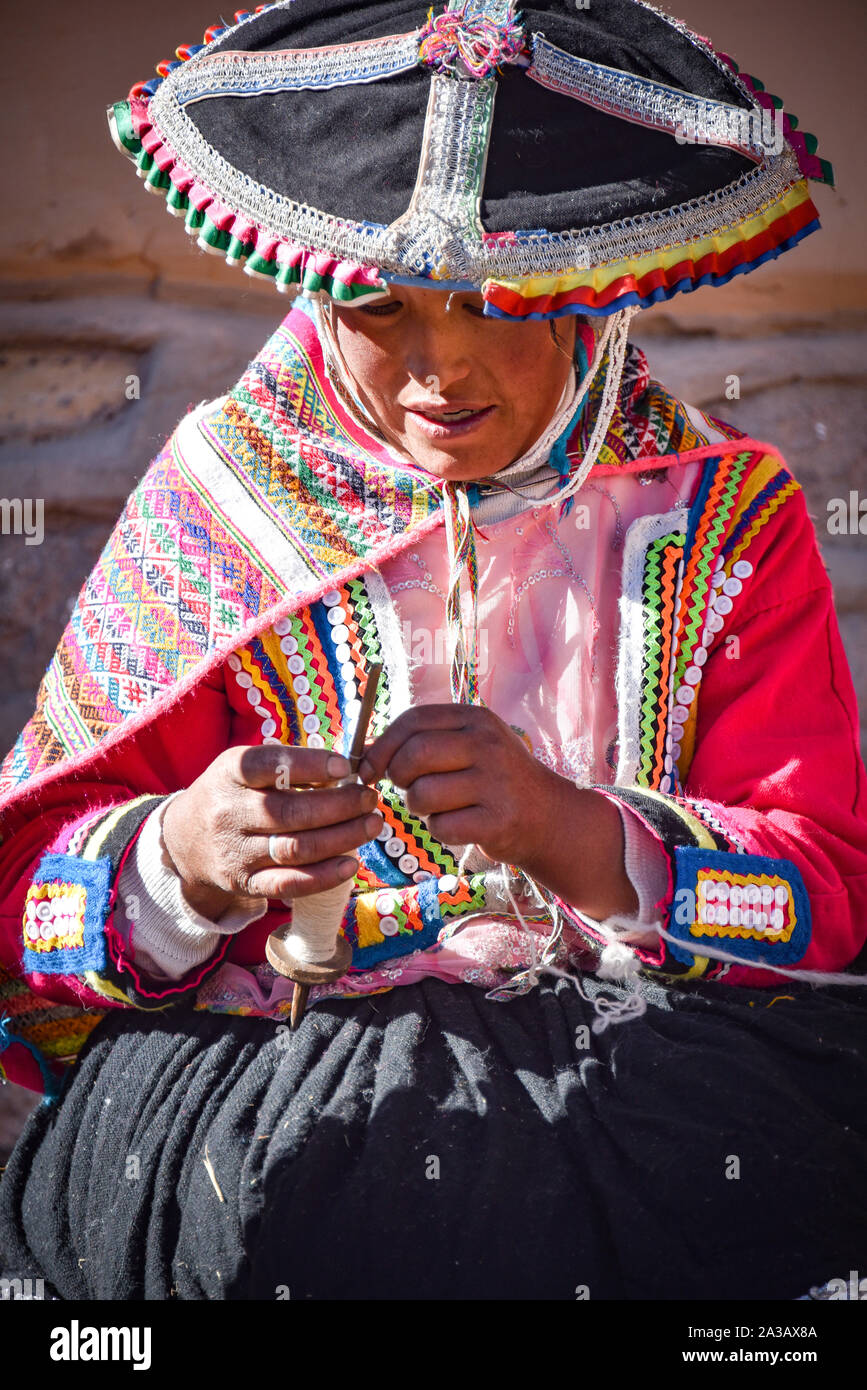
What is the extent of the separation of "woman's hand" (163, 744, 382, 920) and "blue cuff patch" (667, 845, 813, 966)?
384mm

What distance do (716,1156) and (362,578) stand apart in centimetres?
80

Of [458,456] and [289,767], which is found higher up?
[458,456]

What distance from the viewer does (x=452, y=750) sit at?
58.9 inches

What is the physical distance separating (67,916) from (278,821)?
1.18 ft

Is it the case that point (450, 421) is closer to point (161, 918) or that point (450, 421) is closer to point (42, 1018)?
point (161, 918)

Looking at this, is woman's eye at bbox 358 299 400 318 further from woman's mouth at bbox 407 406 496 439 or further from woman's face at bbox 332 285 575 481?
woman's mouth at bbox 407 406 496 439

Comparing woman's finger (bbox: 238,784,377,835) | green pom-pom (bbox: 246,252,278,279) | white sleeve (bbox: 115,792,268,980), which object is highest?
green pom-pom (bbox: 246,252,278,279)

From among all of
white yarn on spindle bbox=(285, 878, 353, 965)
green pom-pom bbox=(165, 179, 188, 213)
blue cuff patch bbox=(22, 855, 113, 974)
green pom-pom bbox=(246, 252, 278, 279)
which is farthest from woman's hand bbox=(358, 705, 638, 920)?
green pom-pom bbox=(165, 179, 188, 213)

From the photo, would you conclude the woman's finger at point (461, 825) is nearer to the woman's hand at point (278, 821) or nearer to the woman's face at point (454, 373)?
the woman's hand at point (278, 821)

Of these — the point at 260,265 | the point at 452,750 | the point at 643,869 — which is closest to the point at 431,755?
the point at 452,750

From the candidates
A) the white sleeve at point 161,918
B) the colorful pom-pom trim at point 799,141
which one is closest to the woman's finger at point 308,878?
the white sleeve at point 161,918

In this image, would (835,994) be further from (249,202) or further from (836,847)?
(249,202)

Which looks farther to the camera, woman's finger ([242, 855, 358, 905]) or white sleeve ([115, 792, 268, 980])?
white sleeve ([115, 792, 268, 980])

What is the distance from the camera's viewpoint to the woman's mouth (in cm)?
161
